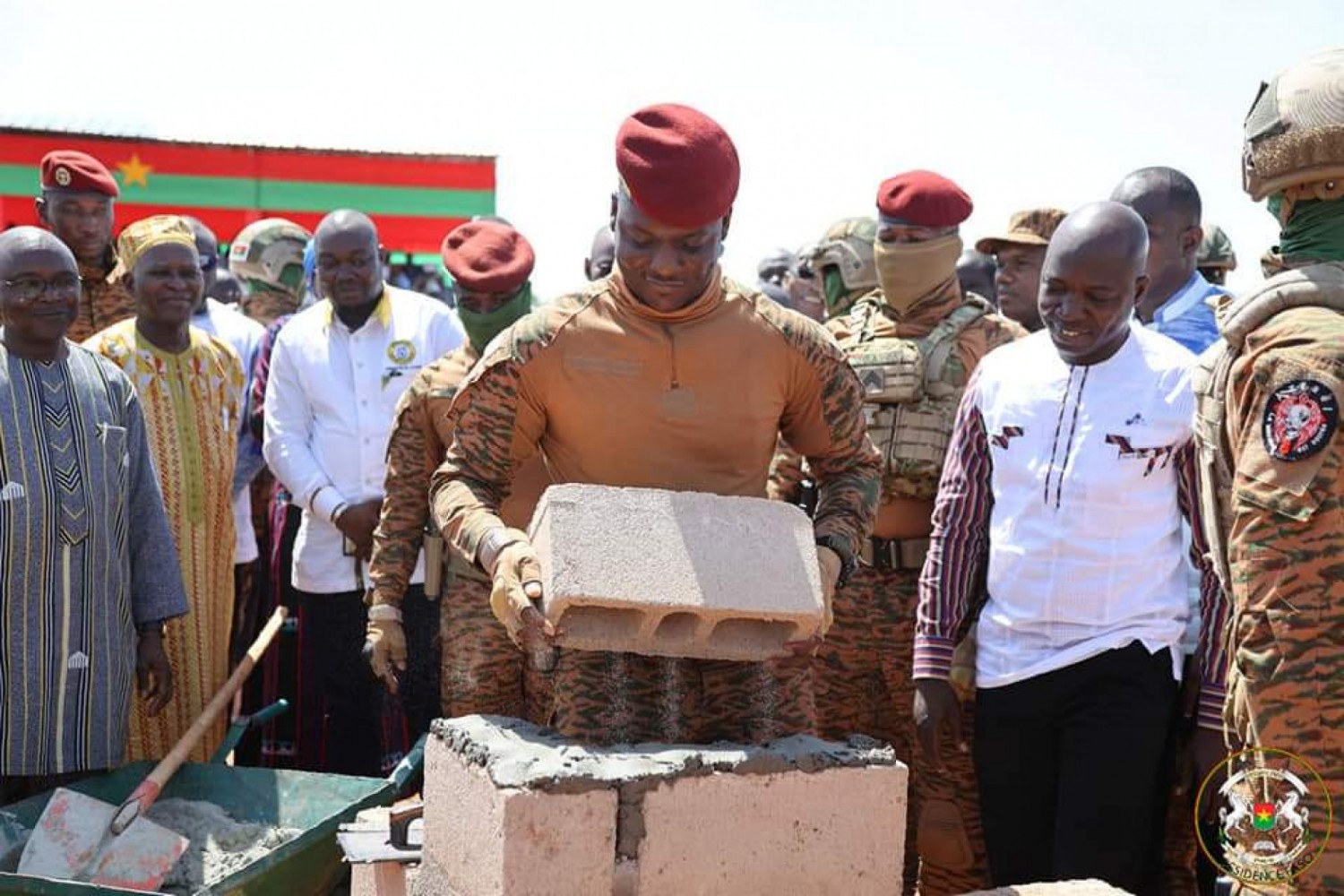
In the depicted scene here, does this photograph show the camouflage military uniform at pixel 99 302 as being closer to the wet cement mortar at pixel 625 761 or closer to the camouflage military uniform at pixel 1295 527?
the wet cement mortar at pixel 625 761

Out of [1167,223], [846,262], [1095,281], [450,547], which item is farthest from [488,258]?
[1167,223]

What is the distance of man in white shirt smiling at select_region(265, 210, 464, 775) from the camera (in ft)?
19.5

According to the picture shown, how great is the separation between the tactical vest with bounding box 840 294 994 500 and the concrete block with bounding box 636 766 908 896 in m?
2.03

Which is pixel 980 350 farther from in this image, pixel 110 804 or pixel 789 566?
pixel 110 804

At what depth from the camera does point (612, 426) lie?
3.49 meters

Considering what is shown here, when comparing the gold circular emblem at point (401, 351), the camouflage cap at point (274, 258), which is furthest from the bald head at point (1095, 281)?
the camouflage cap at point (274, 258)

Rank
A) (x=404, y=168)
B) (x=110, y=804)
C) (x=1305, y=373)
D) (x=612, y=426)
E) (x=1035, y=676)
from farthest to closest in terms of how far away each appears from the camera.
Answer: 1. (x=404, y=168)
2. (x=110, y=804)
3. (x=1035, y=676)
4. (x=612, y=426)
5. (x=1305, y=373)

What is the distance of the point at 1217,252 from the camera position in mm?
6973

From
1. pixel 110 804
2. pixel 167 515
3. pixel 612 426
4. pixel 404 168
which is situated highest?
pixel 404 168

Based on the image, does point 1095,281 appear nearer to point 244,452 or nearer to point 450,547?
point 450,547

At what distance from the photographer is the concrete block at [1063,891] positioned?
10.5ft

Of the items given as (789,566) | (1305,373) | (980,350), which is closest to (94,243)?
(980,350)

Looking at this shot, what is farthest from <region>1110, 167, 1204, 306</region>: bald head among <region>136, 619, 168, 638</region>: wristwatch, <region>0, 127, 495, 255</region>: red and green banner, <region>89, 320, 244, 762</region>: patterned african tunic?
<region>0, 127, 495, 255</region>: red and green banner

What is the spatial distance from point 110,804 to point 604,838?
2487mm
